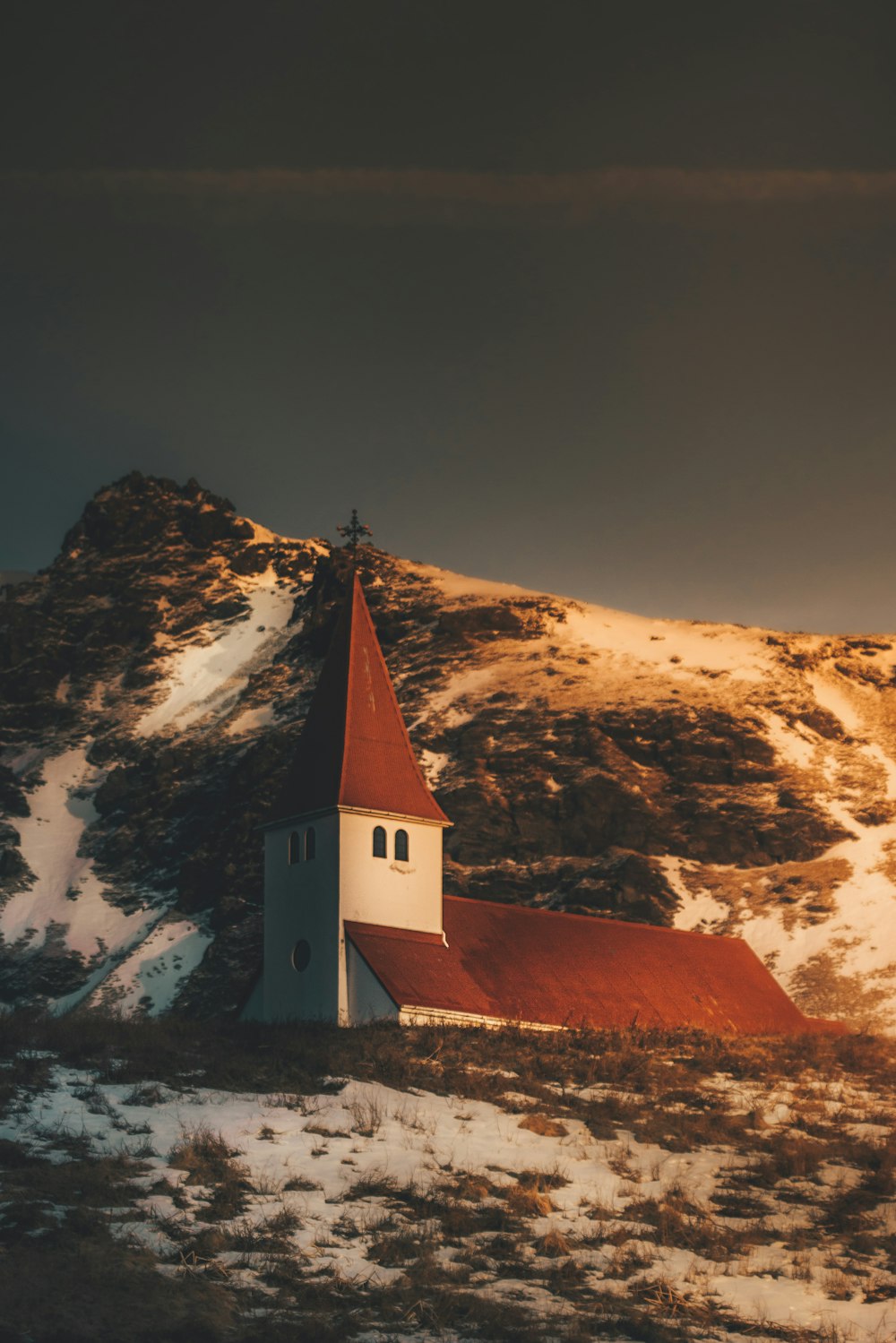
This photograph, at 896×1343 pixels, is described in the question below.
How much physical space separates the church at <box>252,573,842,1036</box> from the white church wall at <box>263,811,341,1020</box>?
5 centimetres

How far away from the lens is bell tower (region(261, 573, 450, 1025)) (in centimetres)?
4275

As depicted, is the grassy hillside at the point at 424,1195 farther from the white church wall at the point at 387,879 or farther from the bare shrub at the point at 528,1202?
the white church wall at the point at 387,879

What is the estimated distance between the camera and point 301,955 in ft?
143

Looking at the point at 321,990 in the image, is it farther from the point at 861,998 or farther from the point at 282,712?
the point at 282,712

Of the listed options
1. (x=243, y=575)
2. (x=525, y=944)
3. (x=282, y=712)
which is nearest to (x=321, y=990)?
(x=525, y=944)

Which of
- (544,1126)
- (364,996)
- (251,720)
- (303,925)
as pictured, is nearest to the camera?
(544,1126)

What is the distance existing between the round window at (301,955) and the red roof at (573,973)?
1907 millimetres

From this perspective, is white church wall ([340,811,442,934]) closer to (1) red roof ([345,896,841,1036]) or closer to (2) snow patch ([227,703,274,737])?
(1) red roof ([345,896,841,1036])

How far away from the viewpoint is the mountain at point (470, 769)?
76.4m

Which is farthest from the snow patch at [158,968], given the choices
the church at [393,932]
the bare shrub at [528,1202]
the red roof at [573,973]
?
the bare shrub at [528,1202]

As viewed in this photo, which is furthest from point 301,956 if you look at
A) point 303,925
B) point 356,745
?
point 356,745

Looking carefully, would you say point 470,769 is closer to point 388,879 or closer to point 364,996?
point 388,879

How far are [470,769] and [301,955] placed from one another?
143ft

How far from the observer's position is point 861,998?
211 feet
